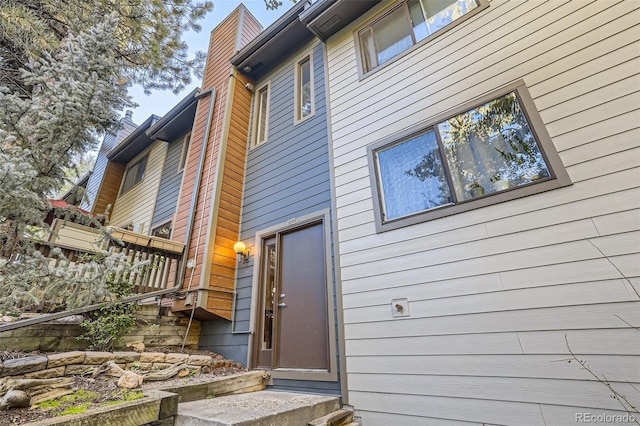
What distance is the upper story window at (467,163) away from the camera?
Result: 8.62 feet

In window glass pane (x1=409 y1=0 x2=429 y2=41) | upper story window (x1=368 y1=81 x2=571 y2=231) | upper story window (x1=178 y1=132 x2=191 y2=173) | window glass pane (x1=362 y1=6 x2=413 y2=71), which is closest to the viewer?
upper story window (x1=368 y1=81 x2=571 y2=231)

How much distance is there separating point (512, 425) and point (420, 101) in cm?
326

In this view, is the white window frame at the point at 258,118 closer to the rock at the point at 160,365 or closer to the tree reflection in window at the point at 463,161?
the tree reflection in window at the point at 463,161

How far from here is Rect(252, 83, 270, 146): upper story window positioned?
5673 mm

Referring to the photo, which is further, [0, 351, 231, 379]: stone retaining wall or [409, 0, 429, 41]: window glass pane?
[409, 0, 429, 41]: window glass pane

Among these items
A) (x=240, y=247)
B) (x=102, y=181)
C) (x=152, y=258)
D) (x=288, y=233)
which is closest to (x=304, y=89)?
(x=288, y=233)

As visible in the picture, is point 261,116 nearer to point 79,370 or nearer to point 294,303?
point 294,303

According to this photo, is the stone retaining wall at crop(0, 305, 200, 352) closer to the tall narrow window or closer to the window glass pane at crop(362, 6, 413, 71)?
the tall narrow window

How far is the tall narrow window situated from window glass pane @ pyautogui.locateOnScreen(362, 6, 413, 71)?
7.41ft

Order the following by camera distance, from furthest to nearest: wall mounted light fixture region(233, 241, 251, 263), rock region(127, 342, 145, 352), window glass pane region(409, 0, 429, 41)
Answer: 1. wall mounted light fixture region(233, 241, 251, 263)
2. window glass pane region(409, 0, 429, 41)
3. rock region(127, 342, 145, 352)

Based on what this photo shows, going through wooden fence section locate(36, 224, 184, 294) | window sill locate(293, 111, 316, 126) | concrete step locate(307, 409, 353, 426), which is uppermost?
window sill locate(293, 111, 316, 126)

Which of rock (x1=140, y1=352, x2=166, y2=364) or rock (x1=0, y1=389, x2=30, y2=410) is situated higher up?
rock (x1=140, y1=352, x2=166, y2=364)

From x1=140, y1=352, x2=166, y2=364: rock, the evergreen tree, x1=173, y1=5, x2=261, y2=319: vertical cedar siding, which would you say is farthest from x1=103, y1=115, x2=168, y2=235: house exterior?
the evergreen tree

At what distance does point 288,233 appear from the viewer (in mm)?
4344
